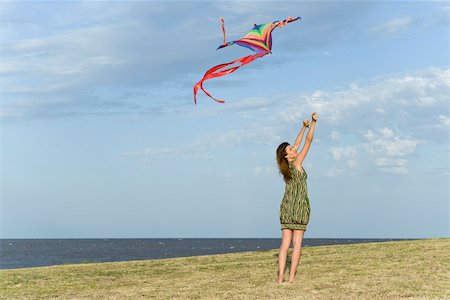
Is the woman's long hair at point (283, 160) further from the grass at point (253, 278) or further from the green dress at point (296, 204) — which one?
the grass at point (253, 278)

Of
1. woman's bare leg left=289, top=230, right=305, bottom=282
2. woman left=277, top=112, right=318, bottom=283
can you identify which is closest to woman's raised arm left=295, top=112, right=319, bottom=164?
woman left=277, top=112, right=318, bottom=283

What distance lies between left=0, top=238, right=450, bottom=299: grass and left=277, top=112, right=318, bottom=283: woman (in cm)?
103

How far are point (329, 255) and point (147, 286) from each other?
744cm

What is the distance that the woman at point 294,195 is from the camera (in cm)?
1221

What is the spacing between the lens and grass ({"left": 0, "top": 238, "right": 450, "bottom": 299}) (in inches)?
461

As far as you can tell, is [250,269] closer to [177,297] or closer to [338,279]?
[338,279]

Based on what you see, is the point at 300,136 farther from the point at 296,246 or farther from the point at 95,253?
the point at 95,253

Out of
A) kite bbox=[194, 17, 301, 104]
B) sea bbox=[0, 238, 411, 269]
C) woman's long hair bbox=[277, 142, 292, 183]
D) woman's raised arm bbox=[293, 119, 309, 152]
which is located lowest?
sea bbox=[0, 238, 411, 269]

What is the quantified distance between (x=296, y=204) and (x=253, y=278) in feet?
8.86

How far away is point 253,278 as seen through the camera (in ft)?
46.2

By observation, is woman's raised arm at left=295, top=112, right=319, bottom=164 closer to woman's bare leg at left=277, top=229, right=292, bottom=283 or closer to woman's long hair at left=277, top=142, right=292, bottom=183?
woman's long hair at left=277, top=142, right=292, bottom=183

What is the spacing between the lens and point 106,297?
12461mm

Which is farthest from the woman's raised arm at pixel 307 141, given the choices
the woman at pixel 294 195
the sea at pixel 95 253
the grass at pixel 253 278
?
the sea at pixel 95 253

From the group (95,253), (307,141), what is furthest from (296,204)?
(95,253)
